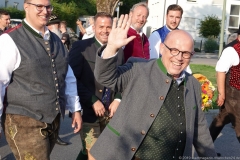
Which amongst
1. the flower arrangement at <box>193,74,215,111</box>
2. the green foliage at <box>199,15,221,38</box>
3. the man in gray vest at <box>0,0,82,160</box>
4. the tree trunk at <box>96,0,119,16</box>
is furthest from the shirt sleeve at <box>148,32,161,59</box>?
the green foliage at <box>199,15,221,38</box>

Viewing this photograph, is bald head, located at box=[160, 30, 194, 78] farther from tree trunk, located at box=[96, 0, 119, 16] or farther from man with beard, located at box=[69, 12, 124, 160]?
tree trunk, located at box=[96, 0, 119, 16]

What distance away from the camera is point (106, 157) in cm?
295

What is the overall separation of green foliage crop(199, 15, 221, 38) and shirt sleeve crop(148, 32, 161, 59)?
33.6m

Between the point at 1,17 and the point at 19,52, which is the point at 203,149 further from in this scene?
the point at 1,17

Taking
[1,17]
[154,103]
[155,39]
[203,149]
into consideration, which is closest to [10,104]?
[154,103]

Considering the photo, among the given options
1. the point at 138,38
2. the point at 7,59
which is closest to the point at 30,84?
the point at 7,59

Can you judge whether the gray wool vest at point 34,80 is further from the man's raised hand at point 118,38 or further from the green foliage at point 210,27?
the green foliage at point 210,27

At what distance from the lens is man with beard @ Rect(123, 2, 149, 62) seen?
16.8 ft

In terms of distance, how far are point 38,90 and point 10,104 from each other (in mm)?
257

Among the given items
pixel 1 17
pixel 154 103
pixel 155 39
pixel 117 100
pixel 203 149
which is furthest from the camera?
pixel 1 17

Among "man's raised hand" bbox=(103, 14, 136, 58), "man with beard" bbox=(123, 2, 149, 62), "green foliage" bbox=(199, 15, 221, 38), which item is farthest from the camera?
"green foliage" bbox=(199, 15, 221, 38)

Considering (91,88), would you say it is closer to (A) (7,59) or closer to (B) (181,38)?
(A) (7,59)

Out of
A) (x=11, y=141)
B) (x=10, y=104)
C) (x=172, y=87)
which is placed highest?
(x=172, y=87)

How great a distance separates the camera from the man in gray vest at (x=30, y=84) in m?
3.32
